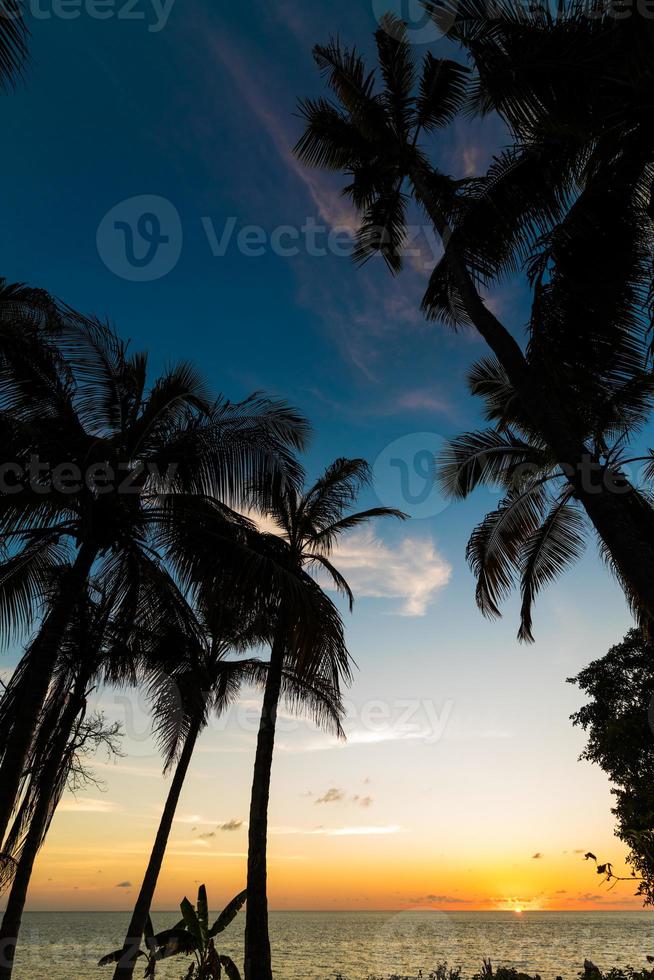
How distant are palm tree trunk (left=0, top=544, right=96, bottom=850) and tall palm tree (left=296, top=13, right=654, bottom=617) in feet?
18.9

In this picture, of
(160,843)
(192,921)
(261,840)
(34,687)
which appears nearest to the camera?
(34,687)

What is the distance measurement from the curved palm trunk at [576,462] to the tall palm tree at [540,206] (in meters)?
0.01

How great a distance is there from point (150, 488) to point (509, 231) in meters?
6.29

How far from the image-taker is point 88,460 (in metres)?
7.41

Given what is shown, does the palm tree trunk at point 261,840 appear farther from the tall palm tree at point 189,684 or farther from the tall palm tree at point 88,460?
the tall palm tree at point 88,460

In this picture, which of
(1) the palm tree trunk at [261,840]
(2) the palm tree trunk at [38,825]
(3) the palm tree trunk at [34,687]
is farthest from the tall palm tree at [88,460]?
(1) the palm tree trunk at [261,840]

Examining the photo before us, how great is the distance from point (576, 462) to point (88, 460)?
19.1 feet

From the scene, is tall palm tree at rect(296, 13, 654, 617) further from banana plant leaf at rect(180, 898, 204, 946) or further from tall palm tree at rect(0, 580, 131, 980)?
banana plant leaf at rect(180, 898, 204, 946)

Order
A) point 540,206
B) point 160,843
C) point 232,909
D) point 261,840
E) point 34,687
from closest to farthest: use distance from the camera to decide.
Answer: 1. point 34,687
2. point 540,206
3. point 232,909
4. point 261,840
5. point 160,843

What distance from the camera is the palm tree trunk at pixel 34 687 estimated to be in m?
6.08

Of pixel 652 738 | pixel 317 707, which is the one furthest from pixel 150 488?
pixel 652 738

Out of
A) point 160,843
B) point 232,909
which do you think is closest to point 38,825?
point 232,909

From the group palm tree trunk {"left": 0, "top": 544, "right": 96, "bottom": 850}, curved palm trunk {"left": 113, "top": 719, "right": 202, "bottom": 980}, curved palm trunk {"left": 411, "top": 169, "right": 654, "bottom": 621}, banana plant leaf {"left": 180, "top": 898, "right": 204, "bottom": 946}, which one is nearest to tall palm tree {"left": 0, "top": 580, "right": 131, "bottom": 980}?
palm tree trunk {"left": 0, "top": 544, "right": 96, "bottom": 850}

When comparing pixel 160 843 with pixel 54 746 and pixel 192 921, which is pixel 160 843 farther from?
pixel 54 746
